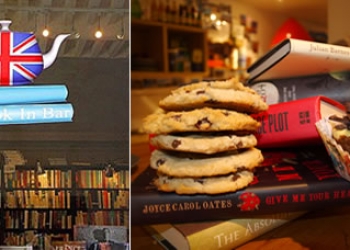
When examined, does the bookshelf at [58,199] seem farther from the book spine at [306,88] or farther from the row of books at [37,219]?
the book spine at [306,88]

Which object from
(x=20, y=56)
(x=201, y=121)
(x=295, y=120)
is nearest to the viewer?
(x=20, y=56)

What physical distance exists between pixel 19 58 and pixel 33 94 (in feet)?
0.10

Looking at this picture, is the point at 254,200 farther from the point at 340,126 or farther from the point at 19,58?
the point at 19,58

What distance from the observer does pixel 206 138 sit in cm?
40

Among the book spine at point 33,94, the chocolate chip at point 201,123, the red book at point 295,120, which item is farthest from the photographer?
the red book at point 295,120

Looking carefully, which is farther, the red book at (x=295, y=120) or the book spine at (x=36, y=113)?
the red book at (x=295, y=120)

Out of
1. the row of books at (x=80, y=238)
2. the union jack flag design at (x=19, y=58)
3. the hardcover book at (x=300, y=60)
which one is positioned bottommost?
the row of books at (x=80, y=238)

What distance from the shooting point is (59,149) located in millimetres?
297

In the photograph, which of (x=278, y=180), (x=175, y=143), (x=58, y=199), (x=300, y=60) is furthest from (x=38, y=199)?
(x=300, y=60)

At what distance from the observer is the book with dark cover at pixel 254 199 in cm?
40

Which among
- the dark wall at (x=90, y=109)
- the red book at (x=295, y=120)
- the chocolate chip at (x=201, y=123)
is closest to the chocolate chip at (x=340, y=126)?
the red book at (x=295, y=120)

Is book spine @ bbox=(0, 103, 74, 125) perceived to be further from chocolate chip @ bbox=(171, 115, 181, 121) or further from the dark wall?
chocolate chip @ bbox=(171, 115, 181, 121)

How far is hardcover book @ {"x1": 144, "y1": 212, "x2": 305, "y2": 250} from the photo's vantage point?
1.28ft

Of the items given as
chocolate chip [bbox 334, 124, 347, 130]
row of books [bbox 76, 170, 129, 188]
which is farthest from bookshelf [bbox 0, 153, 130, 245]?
chocolate chip [bbox 334, 124, 347, 130]
